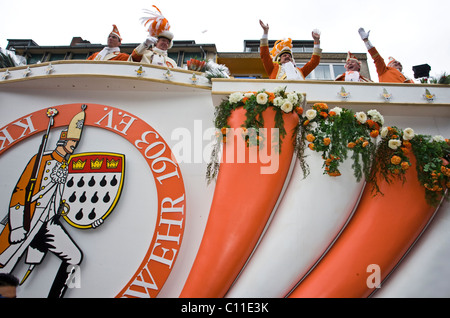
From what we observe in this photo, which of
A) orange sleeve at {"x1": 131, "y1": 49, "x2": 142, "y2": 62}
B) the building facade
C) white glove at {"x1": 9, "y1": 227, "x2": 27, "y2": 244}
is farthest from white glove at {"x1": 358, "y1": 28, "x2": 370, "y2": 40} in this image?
the building facade

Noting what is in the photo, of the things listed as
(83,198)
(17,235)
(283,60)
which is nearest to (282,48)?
(283,60)

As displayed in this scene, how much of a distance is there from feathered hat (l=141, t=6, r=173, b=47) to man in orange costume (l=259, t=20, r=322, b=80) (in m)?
1.65

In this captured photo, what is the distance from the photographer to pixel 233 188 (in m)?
2.64

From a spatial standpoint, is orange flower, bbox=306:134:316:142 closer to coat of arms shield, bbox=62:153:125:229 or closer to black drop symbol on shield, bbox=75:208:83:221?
coat of arms shield, bbox=62:153:125:229

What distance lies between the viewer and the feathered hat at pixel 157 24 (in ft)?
14.3

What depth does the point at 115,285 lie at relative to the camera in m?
2.59

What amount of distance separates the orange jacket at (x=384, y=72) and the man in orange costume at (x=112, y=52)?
399 cm

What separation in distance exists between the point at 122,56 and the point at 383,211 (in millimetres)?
4176

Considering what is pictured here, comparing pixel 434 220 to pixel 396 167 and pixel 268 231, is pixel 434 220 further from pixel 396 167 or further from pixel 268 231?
pixel 268 231

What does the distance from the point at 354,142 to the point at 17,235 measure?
11.9 ft

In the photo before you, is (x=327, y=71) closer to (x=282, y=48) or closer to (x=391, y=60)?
(x=391, y=60)

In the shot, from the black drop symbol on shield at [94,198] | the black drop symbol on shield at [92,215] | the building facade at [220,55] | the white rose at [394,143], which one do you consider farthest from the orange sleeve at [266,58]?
the building facade at [220,55]

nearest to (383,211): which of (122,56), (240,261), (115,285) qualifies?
(240,261)
